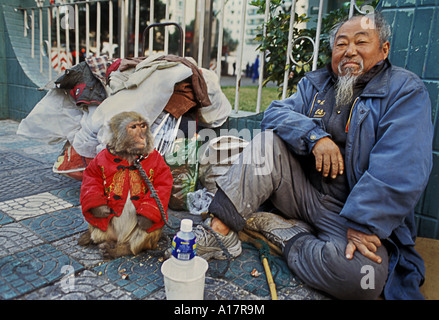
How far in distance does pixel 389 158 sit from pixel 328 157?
0.34 metres

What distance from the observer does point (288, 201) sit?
2461 millimetres

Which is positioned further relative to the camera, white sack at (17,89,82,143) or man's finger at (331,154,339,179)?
white sack at (17,89,82,143)

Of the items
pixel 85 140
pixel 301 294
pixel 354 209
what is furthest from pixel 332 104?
pixel 85 140

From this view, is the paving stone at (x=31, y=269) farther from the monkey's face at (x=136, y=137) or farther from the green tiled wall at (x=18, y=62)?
the green tiled wall at (x=18, y=62)

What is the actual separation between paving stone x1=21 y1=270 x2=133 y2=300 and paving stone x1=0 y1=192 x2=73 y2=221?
102 centimetres

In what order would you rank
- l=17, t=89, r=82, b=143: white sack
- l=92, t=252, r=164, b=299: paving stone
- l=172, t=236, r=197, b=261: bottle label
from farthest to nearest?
1. l=17, t=89, r=82, b=143: white sack
2. l=92, t=252, r=164, b=299: paving stone
3. l=172, t=236, r=197, b=261: bottle label

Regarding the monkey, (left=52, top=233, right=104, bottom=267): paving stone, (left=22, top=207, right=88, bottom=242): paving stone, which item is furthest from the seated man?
(left=22, top=207, right=88, bottom=242): paving stone

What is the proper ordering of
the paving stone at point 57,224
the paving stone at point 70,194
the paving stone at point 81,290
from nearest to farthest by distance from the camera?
the paving stone at point 81,290 → the paving stone at point 57,224 → the paving stone at point 70,194

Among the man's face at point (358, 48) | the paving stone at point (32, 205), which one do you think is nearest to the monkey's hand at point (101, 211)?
the paving stone at point (32, 205)

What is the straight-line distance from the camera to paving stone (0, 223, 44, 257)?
2.34 metres

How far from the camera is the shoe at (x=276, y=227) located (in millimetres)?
2371

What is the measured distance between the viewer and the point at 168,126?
319 cm

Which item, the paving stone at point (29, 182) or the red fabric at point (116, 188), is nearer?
the red fabric at point (116, 188)

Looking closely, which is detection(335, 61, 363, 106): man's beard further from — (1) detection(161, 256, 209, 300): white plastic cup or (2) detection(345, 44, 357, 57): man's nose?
(1) detection(161, 256, 209, 300): white plastic cup
